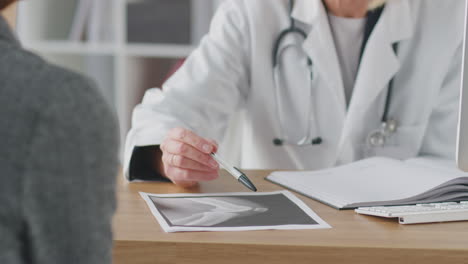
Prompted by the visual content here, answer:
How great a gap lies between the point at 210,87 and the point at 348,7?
0.42m

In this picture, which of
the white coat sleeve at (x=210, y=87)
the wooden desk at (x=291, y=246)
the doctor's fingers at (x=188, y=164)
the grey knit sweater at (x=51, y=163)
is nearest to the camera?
the grey knit sweater at (x=51, y=163)

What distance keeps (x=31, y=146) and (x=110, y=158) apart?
0.06m

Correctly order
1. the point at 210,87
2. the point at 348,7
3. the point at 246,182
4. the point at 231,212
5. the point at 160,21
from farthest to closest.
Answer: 1. the point at 160,21
2. the point at 348,7
3. the point at 210,87
4. the point at 246,182
5. the point at 231,212

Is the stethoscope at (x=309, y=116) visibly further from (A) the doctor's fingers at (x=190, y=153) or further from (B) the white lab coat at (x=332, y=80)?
(A) the doctor's fingers at (x=190, y=153)

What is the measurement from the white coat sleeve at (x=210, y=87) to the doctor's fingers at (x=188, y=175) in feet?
0.63

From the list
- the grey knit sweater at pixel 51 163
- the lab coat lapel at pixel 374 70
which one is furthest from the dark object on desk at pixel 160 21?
the grey knit sweater at pixel 51 163

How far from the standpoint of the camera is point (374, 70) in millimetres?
1509

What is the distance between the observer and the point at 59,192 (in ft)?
1.47

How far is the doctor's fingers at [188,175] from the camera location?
43.6 inches

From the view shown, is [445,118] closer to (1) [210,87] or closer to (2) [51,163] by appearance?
(1) [210,87]

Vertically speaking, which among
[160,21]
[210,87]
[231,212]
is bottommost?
[231,212]

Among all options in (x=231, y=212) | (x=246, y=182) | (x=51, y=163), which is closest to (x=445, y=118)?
(x=246, y=182)

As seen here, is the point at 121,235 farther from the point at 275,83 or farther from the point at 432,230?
the point at 275,83

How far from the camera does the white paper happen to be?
2.86ft
